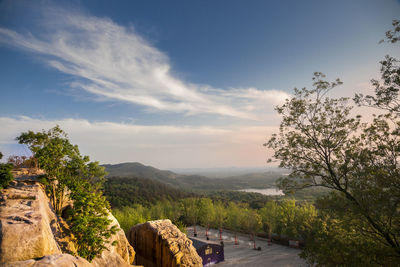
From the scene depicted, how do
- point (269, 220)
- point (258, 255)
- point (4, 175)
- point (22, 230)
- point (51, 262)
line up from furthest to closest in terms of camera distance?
1. point (269, 220)
2. point (258, 255)
3. point (4, 175)
4. point (22, 230)
5. point (51, 262)

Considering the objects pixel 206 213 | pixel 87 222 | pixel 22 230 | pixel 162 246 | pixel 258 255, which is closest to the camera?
pixel 22 230

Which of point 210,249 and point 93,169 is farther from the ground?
point 93,169

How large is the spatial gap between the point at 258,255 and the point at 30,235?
102ft

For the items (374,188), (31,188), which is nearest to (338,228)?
(374,188)

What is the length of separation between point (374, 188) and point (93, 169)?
15046 millimetres

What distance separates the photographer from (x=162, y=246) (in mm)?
13117

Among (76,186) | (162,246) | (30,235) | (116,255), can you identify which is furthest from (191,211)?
(30,235)

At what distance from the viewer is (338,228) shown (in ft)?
34.1

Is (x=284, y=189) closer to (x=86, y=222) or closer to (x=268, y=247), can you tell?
(x=86, y=222)

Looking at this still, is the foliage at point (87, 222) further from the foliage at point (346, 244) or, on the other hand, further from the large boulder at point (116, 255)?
the foliage at point (346, 244)

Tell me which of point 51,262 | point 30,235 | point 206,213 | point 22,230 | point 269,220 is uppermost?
point 22,230

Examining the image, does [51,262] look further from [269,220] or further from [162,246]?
[269,220]

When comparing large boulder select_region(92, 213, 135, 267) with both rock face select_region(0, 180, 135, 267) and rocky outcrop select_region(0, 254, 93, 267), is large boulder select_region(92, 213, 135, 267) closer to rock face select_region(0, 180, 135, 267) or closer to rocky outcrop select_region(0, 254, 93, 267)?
rock face select_region(0, 180, 135, 267)

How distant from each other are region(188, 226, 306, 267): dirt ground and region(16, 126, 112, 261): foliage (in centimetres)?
2200
